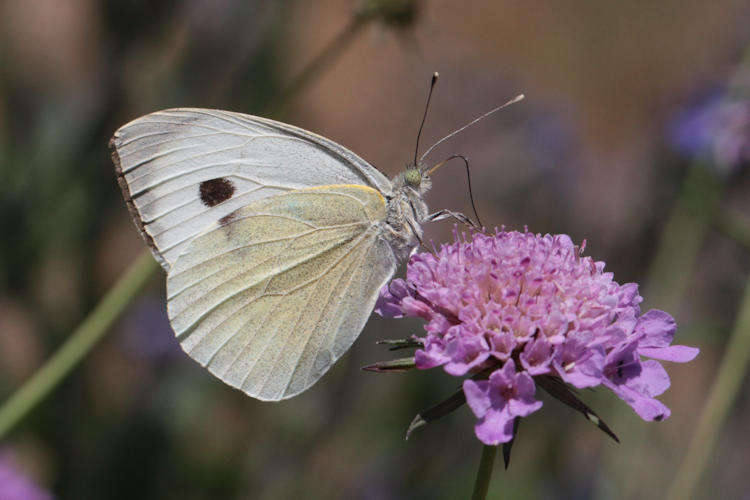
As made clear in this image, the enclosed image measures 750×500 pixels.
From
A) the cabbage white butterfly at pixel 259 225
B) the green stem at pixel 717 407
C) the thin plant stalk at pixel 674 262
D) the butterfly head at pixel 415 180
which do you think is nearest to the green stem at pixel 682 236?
the thin plant stalk at pixel 674 262

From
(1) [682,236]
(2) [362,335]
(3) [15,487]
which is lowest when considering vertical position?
(2) [362,335]

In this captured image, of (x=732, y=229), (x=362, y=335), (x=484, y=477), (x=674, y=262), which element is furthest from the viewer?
(x=362, y=335)

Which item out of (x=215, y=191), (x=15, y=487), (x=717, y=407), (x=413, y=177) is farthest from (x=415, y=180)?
(x=15, y=487)

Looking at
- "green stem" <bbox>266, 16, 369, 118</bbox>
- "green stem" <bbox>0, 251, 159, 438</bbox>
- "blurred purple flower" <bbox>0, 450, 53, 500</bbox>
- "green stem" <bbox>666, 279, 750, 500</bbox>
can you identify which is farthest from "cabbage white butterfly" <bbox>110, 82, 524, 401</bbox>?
"green stem" <bbox>666, 279, 750, 500</bbox>

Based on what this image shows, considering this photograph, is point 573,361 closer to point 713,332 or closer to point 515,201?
point 713,332

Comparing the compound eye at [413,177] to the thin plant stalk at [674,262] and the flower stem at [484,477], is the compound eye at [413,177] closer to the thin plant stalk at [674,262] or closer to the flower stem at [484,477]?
the flower stem at [484,477]

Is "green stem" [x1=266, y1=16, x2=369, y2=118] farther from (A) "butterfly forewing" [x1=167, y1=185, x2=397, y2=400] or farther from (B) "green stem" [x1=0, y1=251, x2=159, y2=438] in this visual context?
(B) "green stem" [x1=0, y1=251, x2=159, y2=438]

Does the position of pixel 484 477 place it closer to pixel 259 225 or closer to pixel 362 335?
pixel 259 225
